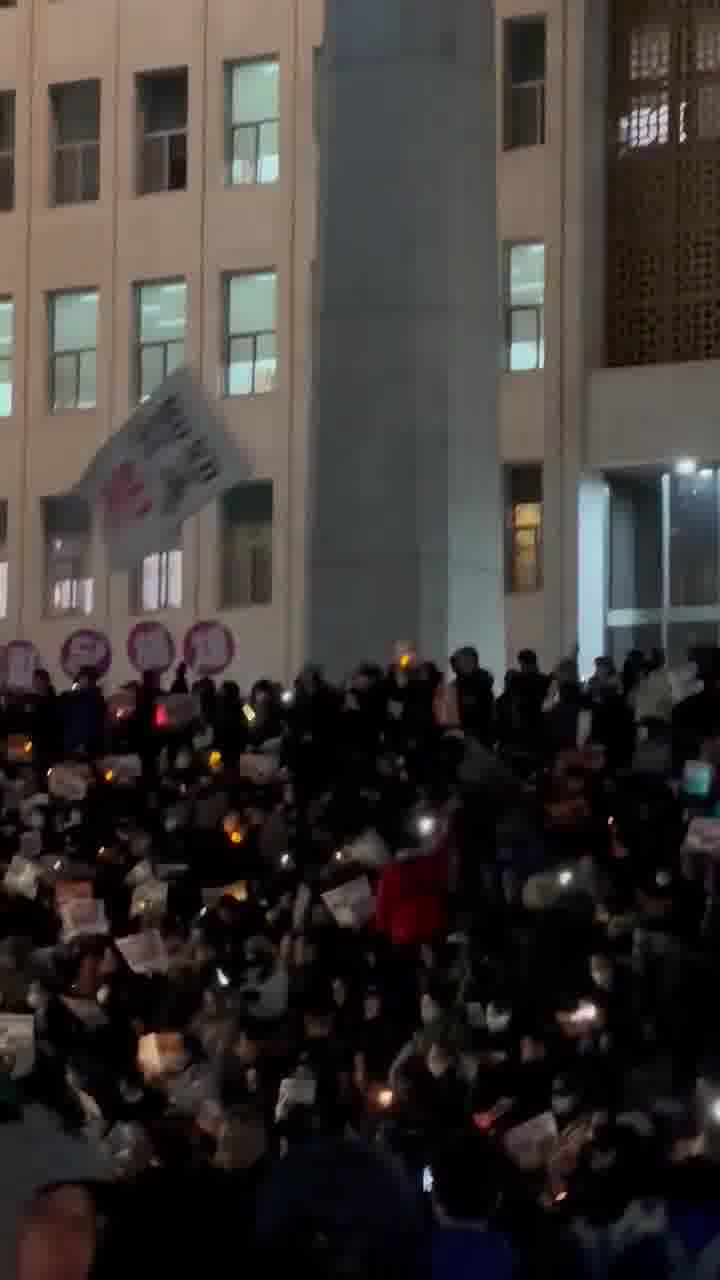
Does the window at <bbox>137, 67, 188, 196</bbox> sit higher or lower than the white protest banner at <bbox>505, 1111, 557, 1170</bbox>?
→ higher

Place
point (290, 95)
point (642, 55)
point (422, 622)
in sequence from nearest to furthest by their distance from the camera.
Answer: point (422, 622)
point (642, 55)
point (290, 95)

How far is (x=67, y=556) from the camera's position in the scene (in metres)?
25.8

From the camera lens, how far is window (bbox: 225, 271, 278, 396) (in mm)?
24969

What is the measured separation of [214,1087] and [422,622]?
745cm

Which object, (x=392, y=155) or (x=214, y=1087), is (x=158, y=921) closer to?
(x=214, y=1087)

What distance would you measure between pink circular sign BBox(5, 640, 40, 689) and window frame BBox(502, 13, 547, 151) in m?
7.62

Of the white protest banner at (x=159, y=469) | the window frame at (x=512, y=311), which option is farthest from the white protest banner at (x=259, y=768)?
the window frame at (x=512, y=311)

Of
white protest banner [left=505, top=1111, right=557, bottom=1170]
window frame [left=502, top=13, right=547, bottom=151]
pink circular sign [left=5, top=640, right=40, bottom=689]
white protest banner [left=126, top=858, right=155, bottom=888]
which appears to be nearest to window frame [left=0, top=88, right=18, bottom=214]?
window frame [left=502, top=13, right=547, bottom=151]

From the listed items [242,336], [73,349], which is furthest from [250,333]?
[73,349]

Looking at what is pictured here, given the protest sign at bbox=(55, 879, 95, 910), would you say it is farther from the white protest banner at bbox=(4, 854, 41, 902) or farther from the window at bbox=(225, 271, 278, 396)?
the window at bbox=(225, 271, 278, 396)

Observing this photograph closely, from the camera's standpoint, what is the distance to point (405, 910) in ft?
29.2

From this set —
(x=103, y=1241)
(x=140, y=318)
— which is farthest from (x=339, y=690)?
(x=140, y=318)

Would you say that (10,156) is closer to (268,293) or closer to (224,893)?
(268,293)

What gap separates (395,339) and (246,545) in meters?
10.2
